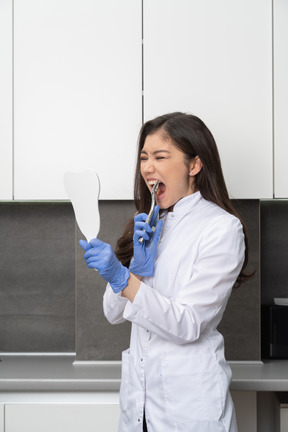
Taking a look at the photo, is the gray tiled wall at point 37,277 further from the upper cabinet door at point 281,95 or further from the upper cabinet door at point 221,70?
the upper cabinet door at point 281,95

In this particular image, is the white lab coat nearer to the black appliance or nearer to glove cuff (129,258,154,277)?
glove cuff (129,258,154,277)

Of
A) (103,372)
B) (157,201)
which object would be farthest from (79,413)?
(157,201)

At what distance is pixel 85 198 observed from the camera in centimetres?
132

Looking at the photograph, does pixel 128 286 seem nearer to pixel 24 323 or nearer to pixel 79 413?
pixel 79 413

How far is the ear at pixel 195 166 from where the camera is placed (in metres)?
1.49

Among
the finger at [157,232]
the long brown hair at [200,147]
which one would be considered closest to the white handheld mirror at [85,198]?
the finger at [157,232]

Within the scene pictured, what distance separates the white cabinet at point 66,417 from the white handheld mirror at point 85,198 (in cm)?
79

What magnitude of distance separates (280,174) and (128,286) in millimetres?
935

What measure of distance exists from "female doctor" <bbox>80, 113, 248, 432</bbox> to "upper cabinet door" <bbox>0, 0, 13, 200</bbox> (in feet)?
2.34

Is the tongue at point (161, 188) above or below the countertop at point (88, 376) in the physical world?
above

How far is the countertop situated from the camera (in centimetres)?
180

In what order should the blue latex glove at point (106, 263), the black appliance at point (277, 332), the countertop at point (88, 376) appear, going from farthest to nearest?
the black appliance at point (277, 332) → the countertop at point (88, 376) → the blue latex glove at point (106, 263)

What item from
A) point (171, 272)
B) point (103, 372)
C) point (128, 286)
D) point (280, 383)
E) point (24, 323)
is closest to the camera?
point (128, 286)

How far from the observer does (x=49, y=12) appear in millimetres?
1996
